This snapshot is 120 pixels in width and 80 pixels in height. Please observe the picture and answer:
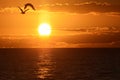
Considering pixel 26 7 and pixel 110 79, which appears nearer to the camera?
pixel 26 7

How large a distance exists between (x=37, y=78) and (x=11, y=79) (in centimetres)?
499

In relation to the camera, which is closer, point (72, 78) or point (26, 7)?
point (26, 7)

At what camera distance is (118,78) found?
80312 mm

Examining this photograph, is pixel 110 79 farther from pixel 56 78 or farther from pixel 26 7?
pixel 26 7

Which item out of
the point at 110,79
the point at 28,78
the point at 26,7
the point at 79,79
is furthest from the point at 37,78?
the point at 26,7

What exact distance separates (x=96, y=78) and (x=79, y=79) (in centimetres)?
303

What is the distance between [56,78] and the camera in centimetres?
8150

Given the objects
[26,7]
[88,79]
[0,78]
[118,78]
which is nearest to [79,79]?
[88,79]

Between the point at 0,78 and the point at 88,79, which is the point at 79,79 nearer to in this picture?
the point at 88,79

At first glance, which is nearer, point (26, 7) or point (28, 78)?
point (26, 7)

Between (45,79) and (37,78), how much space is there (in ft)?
5.49

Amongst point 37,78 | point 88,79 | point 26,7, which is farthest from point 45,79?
point 26,7

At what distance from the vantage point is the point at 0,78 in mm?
79812

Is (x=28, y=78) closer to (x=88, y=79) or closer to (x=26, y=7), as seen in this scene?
(x=88, y=79)
